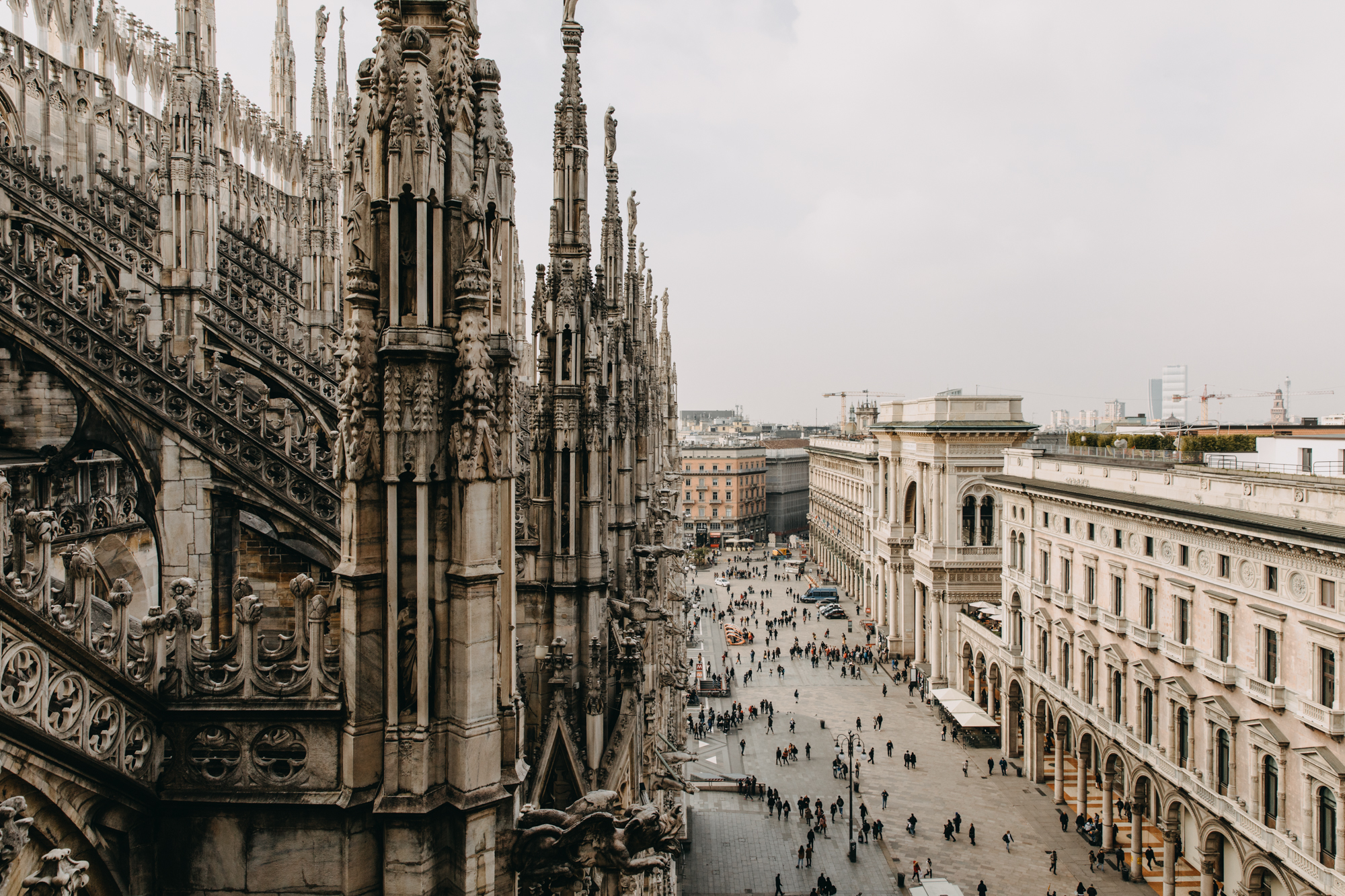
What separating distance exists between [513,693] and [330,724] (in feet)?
4.59

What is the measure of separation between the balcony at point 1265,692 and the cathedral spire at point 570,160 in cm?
2109

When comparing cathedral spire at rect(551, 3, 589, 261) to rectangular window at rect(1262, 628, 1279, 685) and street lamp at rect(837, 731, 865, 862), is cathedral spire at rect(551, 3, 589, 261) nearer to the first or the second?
rectangular window at rect(1262, 628, 1279, 685)

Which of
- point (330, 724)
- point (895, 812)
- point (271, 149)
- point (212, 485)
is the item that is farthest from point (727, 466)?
point (330, 724)

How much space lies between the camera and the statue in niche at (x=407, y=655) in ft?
19.0

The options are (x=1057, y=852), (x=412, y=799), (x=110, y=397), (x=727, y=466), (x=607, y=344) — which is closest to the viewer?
(x=412, y=799)

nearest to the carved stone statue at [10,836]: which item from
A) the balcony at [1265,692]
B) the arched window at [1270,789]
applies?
the balcony at [1265,692]

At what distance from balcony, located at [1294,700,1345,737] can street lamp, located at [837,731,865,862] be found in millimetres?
14425

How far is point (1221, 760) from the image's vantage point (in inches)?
971

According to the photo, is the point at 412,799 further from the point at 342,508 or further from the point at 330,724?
the point at 342,508

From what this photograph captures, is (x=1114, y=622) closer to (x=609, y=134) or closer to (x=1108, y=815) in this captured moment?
(x=1108, y=815)

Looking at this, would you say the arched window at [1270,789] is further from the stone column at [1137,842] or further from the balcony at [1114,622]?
the balcony at [1114,622]

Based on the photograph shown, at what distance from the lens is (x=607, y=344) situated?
1645 centimetres

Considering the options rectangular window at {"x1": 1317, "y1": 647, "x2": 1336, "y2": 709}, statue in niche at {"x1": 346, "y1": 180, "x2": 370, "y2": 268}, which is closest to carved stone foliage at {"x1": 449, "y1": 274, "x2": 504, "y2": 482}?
statue in niche at {"x1": 346, "y1": 180, "x2": 370, "y2": 268}

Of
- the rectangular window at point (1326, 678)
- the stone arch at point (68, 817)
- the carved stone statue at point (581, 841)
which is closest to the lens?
the stone arch at point (68, 817)
